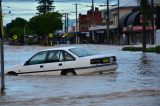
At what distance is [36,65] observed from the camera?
22828 millimetres

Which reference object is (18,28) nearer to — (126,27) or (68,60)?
(126,27)

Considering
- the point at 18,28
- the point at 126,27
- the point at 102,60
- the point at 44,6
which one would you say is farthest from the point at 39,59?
the point at 18,28

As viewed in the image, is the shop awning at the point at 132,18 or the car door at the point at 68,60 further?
the shop awning at the point at 132,18

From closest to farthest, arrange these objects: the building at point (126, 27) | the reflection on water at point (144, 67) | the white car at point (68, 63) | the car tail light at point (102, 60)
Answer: the car tail light at point (102, 60), the white car at point (68, 63), the reflection on water at point (144, 67), the building at point (126, 27)

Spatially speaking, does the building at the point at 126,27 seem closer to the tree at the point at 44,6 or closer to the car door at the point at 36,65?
the tree at the point at 44,6

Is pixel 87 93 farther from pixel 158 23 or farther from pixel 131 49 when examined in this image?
pixel 158 23

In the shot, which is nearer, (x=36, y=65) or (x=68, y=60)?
(x=68, y=60)

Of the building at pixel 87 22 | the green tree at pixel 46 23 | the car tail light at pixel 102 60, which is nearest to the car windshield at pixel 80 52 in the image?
the car tail light at pixel 102 60

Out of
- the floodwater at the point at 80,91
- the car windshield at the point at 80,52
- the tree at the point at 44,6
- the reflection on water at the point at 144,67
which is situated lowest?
the reflection on water at the point at 144,67

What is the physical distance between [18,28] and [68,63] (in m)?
143

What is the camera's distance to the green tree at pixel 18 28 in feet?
510

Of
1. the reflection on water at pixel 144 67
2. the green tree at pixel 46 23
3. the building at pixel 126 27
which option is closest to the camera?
the reflection on water at pixel 144 67

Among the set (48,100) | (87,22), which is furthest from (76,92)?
(87,22)

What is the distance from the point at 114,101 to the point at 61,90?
3604 millimetres
